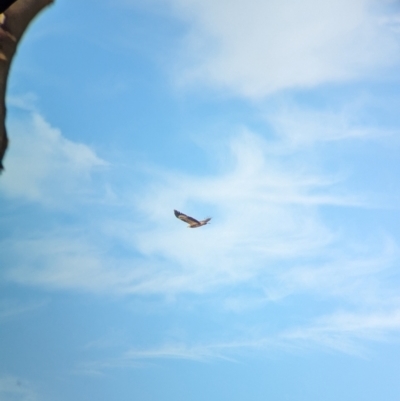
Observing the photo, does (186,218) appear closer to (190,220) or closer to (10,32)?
(190,220)

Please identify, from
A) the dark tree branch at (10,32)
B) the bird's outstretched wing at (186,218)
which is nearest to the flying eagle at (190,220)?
the bird's outstretched wing at (186,218)

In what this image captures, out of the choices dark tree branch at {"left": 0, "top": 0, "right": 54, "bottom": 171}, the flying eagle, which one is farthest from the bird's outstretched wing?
dark tree branch at {"left": 0, "top": 0, "right": 54, "bottom": 171}

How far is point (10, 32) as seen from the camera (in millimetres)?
4660

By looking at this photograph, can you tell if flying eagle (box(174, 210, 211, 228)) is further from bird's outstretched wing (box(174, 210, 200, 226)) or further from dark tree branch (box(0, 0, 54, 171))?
dark tree branch (box(0, 0, 54, 171))

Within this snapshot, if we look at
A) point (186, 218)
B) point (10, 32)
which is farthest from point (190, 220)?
point (10, 32)

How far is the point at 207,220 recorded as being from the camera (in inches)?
517

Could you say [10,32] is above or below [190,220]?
below

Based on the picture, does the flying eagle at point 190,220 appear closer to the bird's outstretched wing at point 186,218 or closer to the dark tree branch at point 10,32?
the bird's outstretched wing at point 186,218

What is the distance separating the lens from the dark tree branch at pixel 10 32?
462 centimetres

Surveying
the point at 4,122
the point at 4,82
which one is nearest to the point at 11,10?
the point at 4,82

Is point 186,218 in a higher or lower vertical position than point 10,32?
higher

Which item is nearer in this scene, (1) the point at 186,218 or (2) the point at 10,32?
(2) the point at 10,32

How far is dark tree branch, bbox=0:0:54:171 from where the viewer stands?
462cm

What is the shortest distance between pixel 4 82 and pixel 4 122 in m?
0.43
